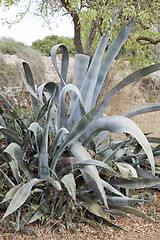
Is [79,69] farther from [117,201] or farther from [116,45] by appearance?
[117,201]

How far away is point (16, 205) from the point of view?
1749mm

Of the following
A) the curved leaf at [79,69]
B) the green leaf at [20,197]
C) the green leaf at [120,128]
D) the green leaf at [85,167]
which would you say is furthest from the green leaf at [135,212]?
the curved leaf at [79,69]

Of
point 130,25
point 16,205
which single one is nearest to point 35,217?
point 16,205

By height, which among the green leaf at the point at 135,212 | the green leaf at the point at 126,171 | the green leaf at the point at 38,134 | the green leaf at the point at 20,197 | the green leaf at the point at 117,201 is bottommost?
the green leaf at the point at 135,212

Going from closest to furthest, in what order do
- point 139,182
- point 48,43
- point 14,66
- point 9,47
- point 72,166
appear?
point 72,166, point 139,182, point 14,66, point 9,47, point 48,43

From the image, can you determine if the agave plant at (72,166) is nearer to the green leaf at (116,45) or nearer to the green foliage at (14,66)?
the green leaf at (116,45)

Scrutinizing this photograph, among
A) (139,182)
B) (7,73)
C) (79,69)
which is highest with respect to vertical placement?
(7,73)


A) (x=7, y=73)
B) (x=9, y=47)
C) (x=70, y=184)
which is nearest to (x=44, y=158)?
(x=70, y=184)

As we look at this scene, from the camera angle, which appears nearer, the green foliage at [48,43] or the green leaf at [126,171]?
the green leaf at [126,171]

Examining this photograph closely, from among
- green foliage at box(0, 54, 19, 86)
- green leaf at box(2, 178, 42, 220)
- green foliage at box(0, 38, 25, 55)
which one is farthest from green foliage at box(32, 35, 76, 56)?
green leaf at box(2, 178, 42, 220)

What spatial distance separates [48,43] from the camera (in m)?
12.4

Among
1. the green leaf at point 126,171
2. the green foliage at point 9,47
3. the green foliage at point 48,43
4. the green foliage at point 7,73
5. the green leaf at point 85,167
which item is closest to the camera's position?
the green leaf at point 85,167

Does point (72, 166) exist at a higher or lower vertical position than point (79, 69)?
lower

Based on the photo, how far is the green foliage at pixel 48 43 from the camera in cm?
1176
